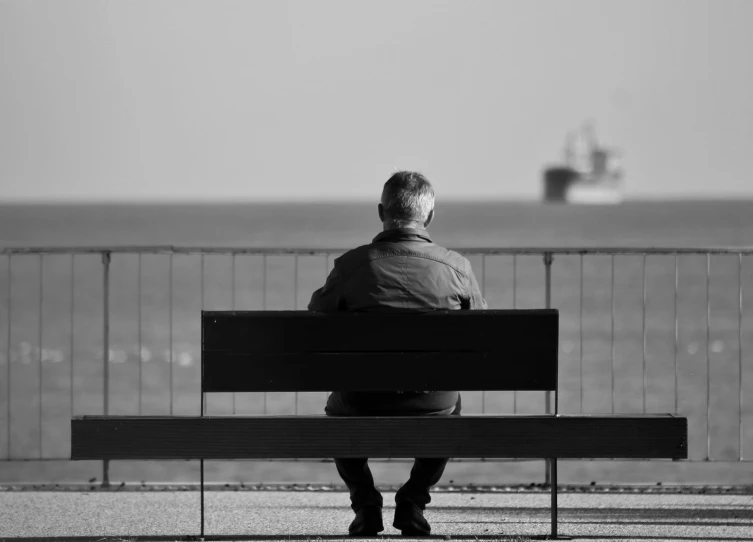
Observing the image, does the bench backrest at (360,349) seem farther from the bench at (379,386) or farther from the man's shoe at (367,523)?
the man's shoe at (367,523)

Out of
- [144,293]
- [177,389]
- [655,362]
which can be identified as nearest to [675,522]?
[177,389]

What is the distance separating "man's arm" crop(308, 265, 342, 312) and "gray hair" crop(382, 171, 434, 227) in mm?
336

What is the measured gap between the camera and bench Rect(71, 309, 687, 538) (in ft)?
15.1

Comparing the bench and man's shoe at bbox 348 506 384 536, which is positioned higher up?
the bench

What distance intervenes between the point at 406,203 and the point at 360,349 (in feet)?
2.14

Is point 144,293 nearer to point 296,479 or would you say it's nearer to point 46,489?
point 296,479

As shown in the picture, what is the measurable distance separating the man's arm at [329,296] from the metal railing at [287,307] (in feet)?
4.85

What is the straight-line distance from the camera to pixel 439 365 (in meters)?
4.67

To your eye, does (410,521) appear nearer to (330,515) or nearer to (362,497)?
(362,497)

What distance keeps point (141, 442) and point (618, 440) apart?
1.79m

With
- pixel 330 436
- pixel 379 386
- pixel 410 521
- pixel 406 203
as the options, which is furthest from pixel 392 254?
pixel 410 521

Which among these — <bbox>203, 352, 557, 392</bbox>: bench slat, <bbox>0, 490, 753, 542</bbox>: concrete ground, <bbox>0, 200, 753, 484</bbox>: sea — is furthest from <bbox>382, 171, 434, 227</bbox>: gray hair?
<bbox>0, 200, 753, 484</bbox>: sea

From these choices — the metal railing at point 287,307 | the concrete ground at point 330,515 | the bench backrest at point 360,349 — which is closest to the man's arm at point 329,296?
the bench backrest at point 360,349

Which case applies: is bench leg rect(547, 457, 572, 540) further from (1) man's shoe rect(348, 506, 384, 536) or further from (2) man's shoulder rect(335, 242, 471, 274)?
(2) man's shoulder rect(335, 242, 471, 274)
